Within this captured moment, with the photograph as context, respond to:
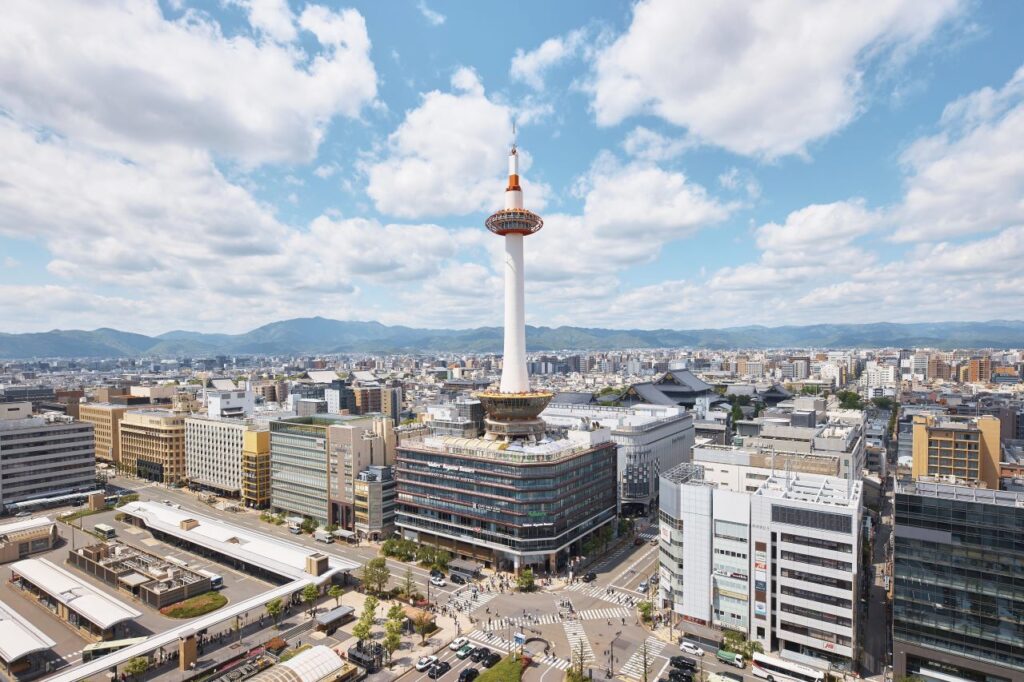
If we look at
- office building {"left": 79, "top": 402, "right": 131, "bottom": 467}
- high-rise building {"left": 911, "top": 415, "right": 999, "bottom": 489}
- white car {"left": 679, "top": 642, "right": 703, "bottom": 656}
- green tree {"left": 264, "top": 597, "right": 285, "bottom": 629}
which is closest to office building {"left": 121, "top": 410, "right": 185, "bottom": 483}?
office building {"left": 79, "top": 402, "right": 131, "bottom": 467}

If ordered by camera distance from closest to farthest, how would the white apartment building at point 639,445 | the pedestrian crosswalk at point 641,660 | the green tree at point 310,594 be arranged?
the pedestrian crosswalk at point 641,660
the green tree at point 310,594
the white apartment building at point 639,445

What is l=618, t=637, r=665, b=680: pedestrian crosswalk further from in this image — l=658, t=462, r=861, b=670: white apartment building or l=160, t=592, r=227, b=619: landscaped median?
l=160, t=592, r=227, b=619: landscaped median

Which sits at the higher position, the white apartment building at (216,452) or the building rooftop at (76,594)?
the white apartment building at (216,452)

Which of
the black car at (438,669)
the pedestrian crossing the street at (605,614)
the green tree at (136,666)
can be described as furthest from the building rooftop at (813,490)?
the green tree at (136,666)

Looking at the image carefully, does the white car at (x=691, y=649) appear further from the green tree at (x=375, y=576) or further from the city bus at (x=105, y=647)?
the city bus at (x=105, y=647)

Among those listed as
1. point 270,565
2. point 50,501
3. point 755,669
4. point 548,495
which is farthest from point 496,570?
point 50,501

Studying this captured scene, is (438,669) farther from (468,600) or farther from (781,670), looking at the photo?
(781,670)

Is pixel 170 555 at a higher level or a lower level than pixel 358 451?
lower

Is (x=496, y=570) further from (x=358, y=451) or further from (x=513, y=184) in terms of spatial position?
(x=513, y=184)

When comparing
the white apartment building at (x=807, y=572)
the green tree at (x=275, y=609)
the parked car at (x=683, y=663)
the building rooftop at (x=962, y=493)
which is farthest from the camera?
the green tree at (x=275, y=609)
